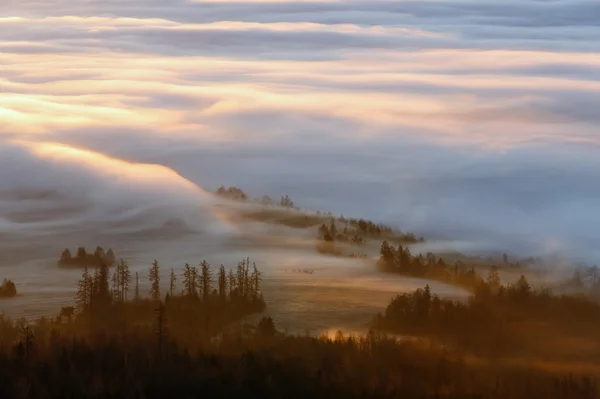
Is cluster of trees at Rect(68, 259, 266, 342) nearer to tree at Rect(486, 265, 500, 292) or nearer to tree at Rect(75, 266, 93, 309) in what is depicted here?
tree at Rect(75, 266, 93, 309)

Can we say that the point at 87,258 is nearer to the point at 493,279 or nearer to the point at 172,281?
the point at 172,281

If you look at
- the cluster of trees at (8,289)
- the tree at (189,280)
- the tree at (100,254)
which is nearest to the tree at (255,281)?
the tree at (189,280)

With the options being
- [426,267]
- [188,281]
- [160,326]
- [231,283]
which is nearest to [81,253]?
[188,281]

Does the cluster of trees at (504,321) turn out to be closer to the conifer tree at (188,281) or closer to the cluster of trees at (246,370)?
the cluster of trees at (246,370)

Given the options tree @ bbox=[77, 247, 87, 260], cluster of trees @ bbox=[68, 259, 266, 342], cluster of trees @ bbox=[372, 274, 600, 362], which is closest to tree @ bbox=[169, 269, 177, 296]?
cluster of trees @ bbox=[68, 259, 266, 342]

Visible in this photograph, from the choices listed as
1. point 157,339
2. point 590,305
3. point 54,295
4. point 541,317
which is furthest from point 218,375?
point 590,305

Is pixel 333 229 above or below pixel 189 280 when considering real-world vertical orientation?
above
